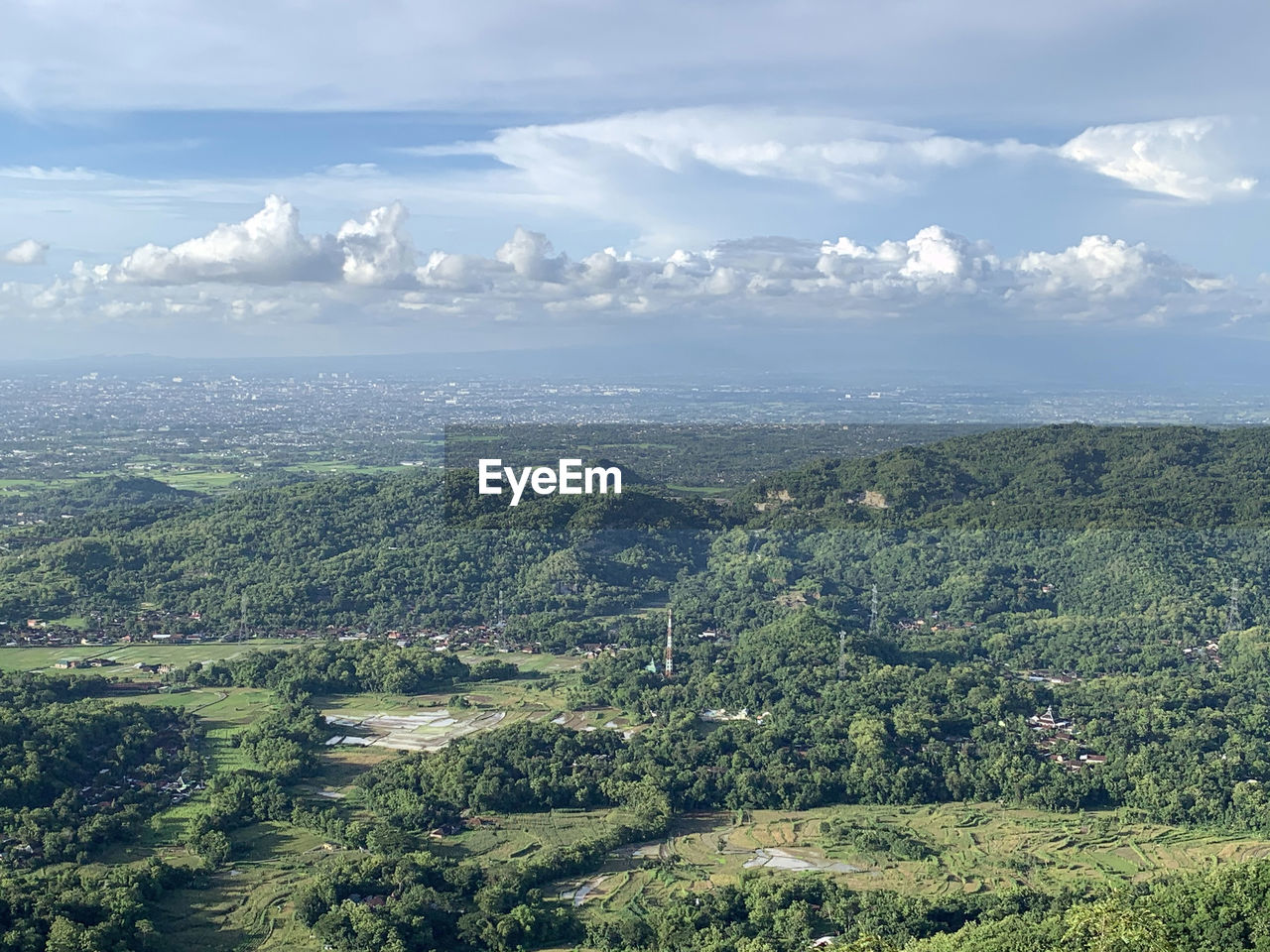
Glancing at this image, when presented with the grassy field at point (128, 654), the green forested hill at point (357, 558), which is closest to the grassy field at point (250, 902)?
the grassy field at point (128, 654)

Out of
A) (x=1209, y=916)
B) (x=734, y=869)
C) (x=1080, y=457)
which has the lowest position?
(x=734, y=869)

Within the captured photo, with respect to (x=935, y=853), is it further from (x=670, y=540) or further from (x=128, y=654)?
(x=670, y=540)

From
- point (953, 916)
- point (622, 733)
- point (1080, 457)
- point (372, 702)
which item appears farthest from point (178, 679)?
point (1080, 457)

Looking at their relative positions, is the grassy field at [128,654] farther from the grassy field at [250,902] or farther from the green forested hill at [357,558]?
the grassy field at [250,902]

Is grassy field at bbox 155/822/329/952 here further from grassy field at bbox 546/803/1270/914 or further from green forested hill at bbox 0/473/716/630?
green forested hill at bbox 0/473/716/630

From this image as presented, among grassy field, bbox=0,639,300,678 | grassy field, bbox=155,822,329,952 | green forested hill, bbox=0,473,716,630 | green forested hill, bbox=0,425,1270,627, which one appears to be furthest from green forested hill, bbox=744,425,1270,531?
grassy field, bbox=155,822,329,952

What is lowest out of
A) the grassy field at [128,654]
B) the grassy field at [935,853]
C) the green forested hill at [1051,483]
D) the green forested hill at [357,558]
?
the grassy field at [935,853]

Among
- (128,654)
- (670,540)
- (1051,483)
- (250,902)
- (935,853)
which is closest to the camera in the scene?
(250,902)

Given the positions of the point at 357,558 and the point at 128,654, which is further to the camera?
the point at 357,558

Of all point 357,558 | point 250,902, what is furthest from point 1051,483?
point 250,902

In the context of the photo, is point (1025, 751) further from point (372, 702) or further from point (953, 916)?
point (372, 702)

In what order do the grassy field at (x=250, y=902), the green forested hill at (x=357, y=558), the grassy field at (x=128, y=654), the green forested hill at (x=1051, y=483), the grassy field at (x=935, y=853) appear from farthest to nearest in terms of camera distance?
the green forested hill at (x=1051, y=483) → the green forested hill at (x=357, y=558) → the grassy field at (x=128, y=654) → the grassy field at (x=935, y=853) → the grassy field at (x=250, y=902)
